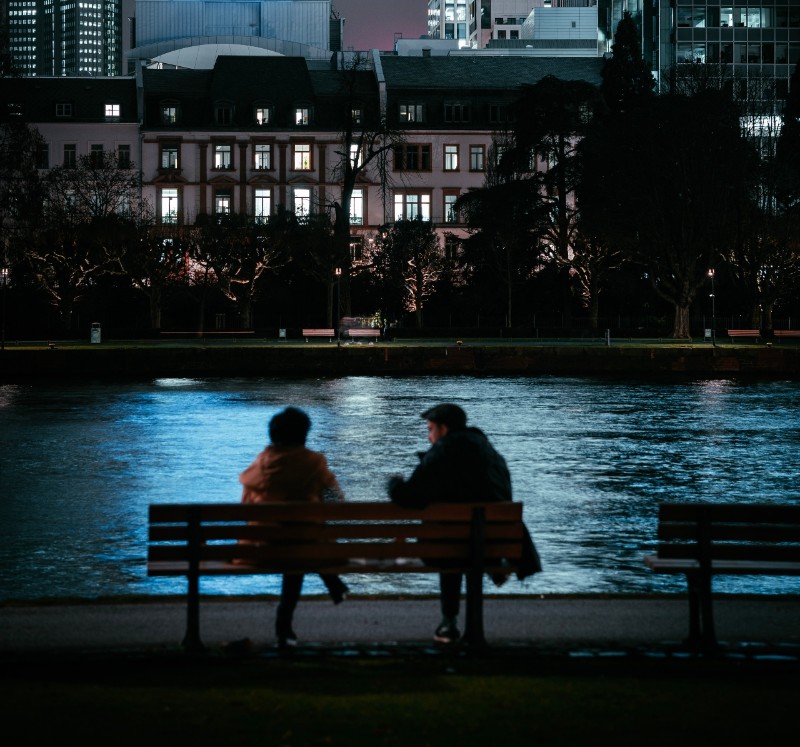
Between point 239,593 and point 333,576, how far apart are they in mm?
2942

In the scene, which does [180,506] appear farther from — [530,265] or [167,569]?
[530,265]

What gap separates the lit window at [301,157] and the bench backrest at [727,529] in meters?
91.8

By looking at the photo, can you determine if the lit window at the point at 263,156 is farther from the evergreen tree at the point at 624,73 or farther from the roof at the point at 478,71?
the evergreen tree at the point at 624,73

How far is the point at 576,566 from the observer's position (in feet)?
42.1

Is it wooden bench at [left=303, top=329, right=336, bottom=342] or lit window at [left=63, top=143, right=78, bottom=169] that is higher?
lit window at [left=63, top=143, right=78, bottom=169]

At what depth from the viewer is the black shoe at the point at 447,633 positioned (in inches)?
324

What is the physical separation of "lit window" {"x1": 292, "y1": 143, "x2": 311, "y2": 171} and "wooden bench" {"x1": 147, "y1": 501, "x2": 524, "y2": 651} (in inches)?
3617

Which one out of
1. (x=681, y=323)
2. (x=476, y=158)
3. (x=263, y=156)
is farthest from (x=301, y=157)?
(x=681, y=323)

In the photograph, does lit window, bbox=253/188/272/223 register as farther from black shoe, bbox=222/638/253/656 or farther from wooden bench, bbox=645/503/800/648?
black shoe, bbox=222/638/253/656

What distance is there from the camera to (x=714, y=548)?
8625 mm

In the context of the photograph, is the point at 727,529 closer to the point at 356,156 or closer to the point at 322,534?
the point at 322,534

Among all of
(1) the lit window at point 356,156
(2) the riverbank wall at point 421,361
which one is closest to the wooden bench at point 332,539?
(2) the riverbank wall at point 421,361

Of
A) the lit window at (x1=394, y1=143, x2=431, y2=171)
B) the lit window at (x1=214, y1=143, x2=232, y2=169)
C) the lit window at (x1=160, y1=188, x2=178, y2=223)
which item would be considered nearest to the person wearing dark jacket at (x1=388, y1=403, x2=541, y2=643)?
the lit window at (x1=160, y1=188, x2=178, y2=223)

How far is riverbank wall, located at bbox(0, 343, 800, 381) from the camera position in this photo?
166 ft
